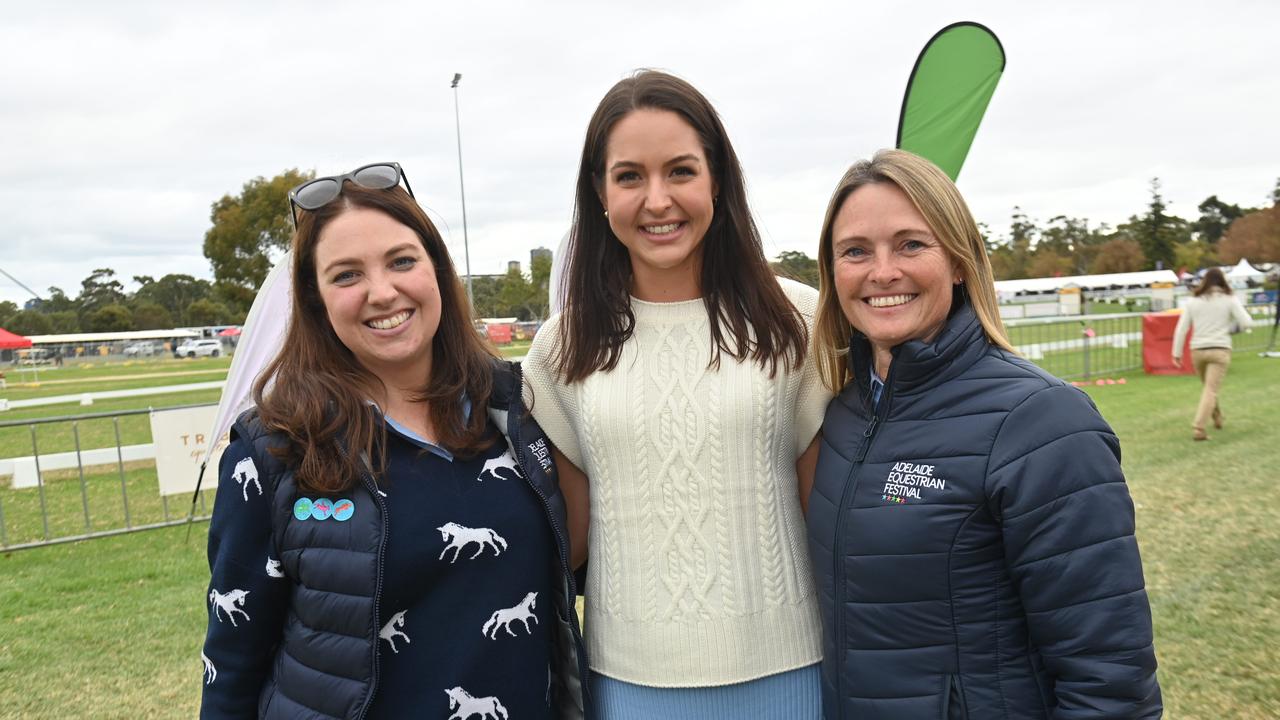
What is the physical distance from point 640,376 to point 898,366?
61cm

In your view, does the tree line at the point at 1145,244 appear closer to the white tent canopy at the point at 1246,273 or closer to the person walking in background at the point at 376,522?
the white tent canopy at the point at 1246,273

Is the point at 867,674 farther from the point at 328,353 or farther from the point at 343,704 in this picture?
the point at 328,353

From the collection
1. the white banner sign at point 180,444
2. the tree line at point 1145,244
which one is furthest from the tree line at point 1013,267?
the white banner sign at point 180,444

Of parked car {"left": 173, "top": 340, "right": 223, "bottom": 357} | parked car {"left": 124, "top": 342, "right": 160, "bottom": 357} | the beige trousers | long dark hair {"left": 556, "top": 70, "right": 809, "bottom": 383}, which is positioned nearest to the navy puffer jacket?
long dark hair {"left": 556, "top": 70, "right": 809, "bottom": 383}

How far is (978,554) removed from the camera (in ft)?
5.11

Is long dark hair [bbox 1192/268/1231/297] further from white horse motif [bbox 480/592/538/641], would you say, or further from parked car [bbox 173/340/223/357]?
parked car [bbox 173/340/223/357]

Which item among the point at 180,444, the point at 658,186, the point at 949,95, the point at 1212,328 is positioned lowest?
the point at 180,444

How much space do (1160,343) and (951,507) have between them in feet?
55.1

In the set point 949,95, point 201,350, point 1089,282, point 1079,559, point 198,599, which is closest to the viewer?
point 1079,559

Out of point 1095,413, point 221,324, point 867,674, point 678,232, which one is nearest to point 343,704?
point 867,674

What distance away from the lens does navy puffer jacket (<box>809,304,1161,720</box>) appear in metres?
1.44

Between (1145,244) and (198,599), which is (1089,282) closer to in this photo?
(1145,244)

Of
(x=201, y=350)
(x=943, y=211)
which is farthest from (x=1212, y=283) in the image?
(x=201, y=350)

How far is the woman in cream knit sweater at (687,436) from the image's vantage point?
187 cm
